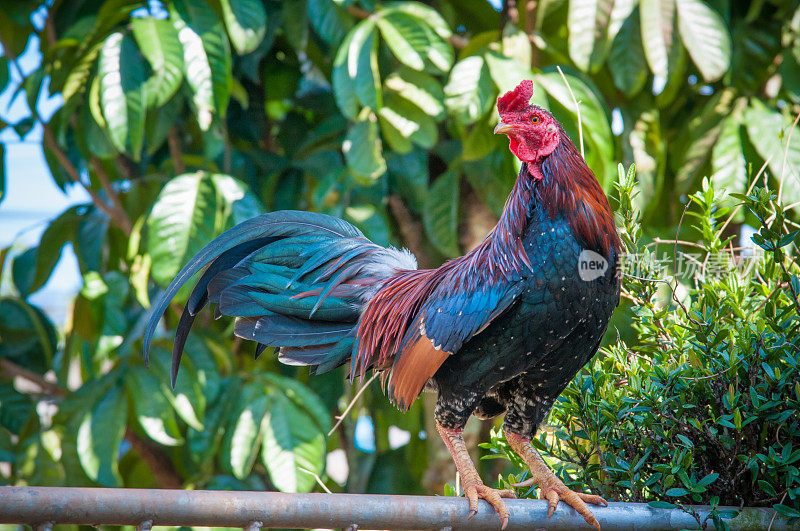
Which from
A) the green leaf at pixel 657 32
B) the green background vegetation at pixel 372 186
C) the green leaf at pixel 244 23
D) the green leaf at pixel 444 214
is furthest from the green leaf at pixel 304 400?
the green leaf at pixel 657 32

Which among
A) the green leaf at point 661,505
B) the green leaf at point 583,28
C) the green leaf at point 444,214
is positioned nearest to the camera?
the green leaf at point 661,505

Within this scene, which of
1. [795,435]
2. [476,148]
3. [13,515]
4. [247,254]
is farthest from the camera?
[476,148]

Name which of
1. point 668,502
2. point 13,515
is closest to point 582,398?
point 668,502

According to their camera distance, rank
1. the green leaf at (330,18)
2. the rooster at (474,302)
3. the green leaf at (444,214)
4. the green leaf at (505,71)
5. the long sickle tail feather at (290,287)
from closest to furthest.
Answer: the rooster at (474,302) → the long sickle tail feather at (290,287) → the green leaf at (505,71) → the green leaf at (330,18) → the green leaf at (444,214)

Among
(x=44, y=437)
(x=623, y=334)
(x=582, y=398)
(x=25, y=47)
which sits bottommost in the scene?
(x=44, y=437)

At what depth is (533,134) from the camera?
1545 millimetres

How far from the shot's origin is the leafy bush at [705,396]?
1.41 metres

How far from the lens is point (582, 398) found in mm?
1629

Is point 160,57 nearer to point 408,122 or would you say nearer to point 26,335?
point 408,122

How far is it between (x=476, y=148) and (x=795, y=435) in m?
1.58

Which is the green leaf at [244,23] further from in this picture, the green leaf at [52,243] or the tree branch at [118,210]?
the green leaf at [52,243]

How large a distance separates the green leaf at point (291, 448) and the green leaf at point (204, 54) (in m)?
1.04

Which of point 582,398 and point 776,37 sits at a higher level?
point 776,37

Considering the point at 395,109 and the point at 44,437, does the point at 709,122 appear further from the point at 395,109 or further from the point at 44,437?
the point at 44,437
